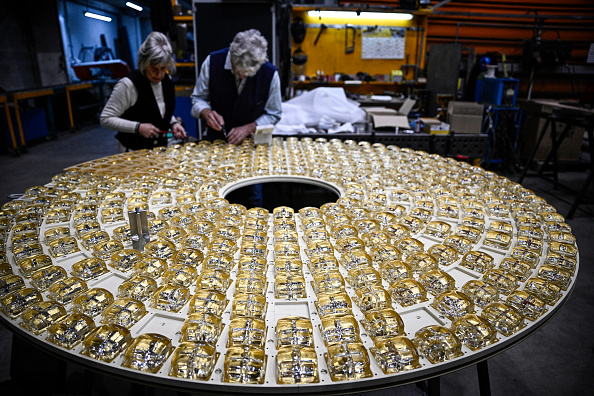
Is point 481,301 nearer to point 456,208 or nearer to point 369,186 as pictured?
point 456,208

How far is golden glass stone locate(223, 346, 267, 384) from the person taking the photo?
2.40 ft

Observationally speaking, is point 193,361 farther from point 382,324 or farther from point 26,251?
point 26,251

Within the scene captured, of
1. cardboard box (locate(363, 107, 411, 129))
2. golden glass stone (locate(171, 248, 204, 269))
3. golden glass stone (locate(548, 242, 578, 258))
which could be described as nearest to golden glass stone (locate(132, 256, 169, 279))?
golden glass stone (locate(171, 248, 204, 269))

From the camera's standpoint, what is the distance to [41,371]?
147cm

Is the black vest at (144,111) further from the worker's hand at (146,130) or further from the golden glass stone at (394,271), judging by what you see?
the golden glass stone at (394,271)

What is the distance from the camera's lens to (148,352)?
2.50ft

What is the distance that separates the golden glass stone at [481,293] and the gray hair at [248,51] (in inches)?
76.1

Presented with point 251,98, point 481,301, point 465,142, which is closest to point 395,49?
point 465,142

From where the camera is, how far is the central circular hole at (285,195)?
1.96 m

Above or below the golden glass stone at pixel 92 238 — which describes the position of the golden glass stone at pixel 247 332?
below

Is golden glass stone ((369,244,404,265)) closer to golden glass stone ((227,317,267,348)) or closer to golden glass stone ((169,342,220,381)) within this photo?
golden glass stone ((227,317,267,348))

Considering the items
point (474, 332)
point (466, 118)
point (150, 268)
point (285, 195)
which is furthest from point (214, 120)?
point (466, 118)

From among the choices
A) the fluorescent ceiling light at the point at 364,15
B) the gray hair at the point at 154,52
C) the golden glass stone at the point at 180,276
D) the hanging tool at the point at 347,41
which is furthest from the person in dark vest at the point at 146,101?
the hanging tool at the point at 347,41

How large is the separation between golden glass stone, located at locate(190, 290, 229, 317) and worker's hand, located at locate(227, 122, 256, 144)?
160cm
